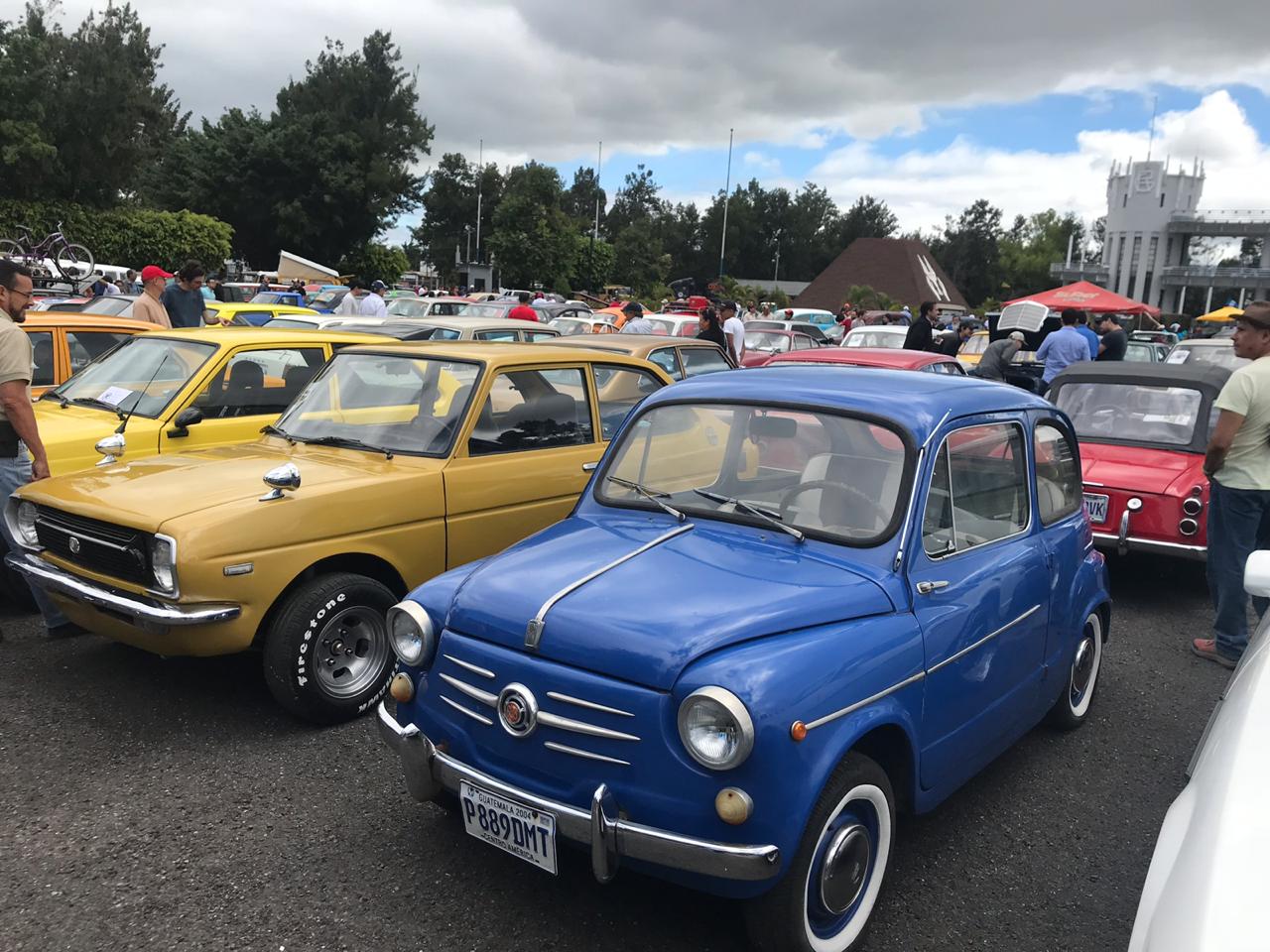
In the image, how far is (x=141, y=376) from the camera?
20.5ft

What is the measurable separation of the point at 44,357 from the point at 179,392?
92.3 inches

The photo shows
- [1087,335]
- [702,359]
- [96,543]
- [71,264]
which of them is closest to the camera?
[96,543]

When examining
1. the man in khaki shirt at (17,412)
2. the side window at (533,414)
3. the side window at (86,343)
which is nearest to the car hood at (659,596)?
the side window at (533,414)

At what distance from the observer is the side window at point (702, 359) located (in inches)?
362

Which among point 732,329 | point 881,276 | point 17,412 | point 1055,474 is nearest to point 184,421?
point 17,412

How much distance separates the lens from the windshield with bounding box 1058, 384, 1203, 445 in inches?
284

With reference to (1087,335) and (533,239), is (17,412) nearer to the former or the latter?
(1087,335)

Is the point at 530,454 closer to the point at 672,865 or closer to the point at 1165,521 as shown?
the point at 672,865

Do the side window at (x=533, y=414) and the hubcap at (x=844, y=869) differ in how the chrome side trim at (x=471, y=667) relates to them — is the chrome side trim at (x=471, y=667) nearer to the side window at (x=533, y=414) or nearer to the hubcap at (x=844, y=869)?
the hubcap at (x=844, y=869)

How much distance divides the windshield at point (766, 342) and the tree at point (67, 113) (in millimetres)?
32520

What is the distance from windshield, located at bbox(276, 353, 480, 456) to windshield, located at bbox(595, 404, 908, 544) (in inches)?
55.1

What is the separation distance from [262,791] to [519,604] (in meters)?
1.71

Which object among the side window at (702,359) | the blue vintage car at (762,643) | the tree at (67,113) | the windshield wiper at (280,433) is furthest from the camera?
the tree at (67,113)

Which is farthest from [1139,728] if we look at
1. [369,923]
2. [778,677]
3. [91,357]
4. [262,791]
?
[91,357]
